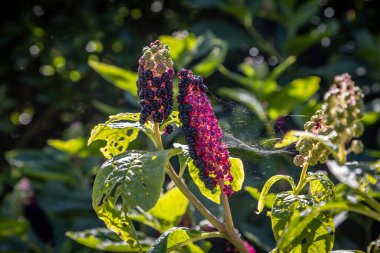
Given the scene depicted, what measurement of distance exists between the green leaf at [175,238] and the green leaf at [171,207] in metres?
0.43

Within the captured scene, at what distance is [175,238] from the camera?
1.15 metres

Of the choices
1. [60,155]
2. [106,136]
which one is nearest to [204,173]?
[106,136]

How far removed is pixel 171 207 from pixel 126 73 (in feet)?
2.91

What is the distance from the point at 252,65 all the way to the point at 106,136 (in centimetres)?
174

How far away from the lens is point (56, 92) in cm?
376

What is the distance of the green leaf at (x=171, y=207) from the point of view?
1.61 metres

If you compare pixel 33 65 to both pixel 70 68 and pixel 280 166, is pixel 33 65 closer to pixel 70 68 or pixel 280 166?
pixel 70 68

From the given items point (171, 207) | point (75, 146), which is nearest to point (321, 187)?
point (171, 207)

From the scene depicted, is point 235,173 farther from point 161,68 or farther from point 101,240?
point 101,240

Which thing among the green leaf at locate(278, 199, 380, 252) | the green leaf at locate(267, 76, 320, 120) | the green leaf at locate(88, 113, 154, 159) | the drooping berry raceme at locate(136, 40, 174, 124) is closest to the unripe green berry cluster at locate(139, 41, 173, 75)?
the drooping berry raceme at locate(136, 40, 174, 124)

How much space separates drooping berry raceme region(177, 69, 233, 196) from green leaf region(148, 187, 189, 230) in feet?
1.59

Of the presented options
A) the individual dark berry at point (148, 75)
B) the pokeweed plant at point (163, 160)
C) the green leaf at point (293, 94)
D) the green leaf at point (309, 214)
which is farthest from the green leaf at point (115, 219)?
the green leaf at point (293, 94)

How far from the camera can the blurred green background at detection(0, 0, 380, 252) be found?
99.9 inches

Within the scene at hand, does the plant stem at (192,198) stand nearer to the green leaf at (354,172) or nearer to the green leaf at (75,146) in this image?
the green leaf at (354,172)
